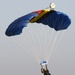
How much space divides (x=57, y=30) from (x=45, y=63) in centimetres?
251


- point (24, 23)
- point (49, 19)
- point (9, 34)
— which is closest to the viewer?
point (24, 23)

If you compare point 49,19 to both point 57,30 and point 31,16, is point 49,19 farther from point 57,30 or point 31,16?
point 31,16

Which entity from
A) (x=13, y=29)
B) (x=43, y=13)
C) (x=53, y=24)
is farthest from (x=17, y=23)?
(x=53, y=24)

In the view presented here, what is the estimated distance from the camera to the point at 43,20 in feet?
60.6

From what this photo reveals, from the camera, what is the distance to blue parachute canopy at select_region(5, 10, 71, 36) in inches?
644

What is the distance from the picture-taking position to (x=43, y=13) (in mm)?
17297

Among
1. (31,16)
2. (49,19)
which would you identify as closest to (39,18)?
(49,19)

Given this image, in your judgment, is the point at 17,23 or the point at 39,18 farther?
the point at 39,18

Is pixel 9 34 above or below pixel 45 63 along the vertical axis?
above

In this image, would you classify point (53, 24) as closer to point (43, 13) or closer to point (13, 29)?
point (43, 13)

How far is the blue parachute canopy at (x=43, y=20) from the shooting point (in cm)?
1636

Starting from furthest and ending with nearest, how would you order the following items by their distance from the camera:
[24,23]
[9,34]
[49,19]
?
[49,19], [9,34], [24,23]

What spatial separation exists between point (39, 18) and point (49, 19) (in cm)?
54

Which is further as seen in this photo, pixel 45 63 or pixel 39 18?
pixel 39 18
